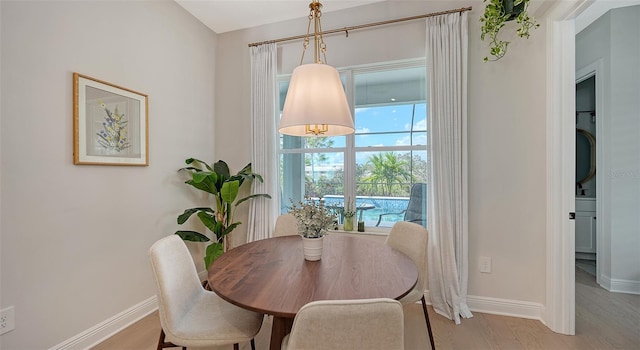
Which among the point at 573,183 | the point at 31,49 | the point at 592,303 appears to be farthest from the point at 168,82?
the point at 592,303

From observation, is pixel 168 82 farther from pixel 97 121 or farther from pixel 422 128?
pixel 422 128

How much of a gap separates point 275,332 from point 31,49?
2.16 metres

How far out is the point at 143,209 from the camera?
2471 millimetres

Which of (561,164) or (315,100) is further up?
(315,100)

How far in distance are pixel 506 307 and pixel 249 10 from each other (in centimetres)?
368

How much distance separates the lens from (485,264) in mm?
2525

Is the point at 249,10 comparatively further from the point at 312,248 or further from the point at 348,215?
the point at 312,248

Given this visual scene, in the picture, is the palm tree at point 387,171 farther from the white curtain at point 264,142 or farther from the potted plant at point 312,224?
the potted plant at point 312,224

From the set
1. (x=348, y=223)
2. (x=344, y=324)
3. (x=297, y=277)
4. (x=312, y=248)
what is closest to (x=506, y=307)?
(x=348, y=223)

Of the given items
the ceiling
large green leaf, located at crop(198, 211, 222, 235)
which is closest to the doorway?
the ceiling

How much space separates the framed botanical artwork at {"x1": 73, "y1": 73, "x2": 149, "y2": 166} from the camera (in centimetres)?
197

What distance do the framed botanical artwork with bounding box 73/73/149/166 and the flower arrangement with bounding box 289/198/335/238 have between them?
1.58 metres

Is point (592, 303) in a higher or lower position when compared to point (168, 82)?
lower

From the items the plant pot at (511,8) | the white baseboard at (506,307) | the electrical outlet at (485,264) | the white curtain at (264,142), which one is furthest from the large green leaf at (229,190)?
the plant pot at (511,8)
